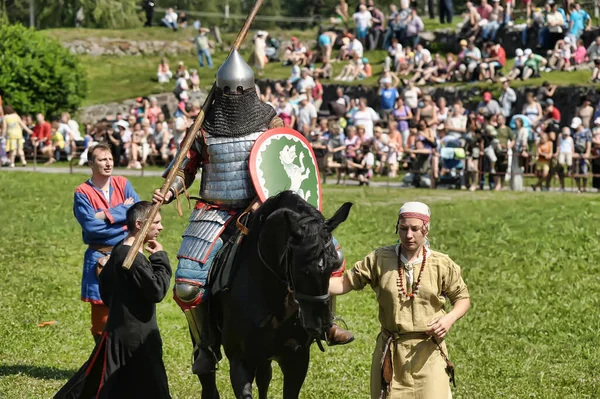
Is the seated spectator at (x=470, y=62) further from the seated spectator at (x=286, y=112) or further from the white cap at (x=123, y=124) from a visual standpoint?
the white cap at (x=123, y=124)

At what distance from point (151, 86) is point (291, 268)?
3478cm

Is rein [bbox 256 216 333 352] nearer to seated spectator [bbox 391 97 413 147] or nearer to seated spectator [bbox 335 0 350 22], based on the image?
seated spectator [bbox 391 97 413 147]

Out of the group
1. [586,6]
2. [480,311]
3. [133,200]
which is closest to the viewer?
[133,200]

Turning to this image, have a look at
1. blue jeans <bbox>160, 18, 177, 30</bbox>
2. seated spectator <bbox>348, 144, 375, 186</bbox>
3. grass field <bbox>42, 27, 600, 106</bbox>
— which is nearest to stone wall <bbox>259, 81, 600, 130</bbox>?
grass field <bbox>42, 27, 600, 106</bbox>

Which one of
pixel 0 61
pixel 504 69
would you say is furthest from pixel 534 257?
pixel 0 61

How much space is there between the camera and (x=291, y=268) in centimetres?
759

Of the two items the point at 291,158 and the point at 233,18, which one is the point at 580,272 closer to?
the point at 291,158

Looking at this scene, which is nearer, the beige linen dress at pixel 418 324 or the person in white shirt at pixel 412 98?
the beige linen dress at pixel 418 324

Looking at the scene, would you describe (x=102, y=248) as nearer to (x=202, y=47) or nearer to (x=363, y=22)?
(x=363, y=22)

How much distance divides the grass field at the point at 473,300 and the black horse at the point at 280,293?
2084 mm

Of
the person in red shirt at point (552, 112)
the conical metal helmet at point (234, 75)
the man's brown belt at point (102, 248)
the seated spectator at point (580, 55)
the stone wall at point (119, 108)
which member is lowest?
the stone wall at point (119, 108)

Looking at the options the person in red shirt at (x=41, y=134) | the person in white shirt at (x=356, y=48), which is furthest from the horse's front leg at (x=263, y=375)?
the person in white shirt at (x=356, y=48)

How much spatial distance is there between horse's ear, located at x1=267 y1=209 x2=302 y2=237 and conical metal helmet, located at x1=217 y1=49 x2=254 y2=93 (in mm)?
1488

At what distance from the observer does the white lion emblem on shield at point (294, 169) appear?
8.90m
